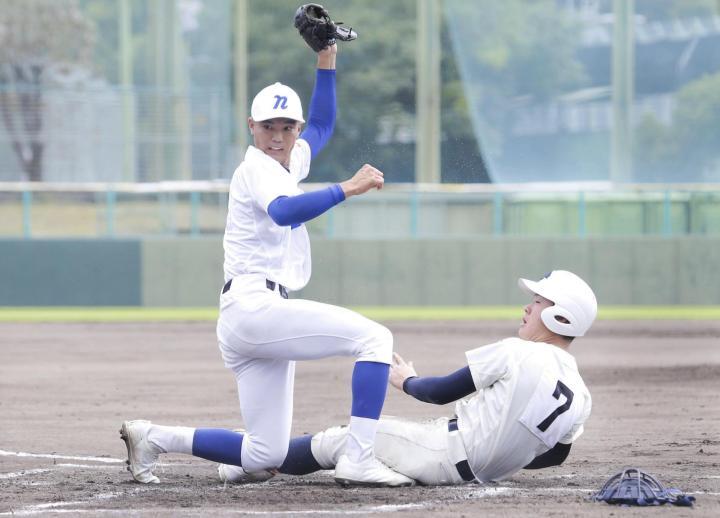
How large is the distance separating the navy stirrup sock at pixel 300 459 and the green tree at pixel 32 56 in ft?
52.6

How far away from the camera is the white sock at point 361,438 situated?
5.73m

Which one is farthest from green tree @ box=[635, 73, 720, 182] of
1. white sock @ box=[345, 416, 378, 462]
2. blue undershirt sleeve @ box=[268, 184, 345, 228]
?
blue undershirt sleeve @ box=[268, 184, 345, 228]

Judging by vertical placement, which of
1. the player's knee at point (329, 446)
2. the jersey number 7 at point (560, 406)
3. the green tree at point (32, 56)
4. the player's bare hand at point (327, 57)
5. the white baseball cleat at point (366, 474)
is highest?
the green tree at point (32, 56)

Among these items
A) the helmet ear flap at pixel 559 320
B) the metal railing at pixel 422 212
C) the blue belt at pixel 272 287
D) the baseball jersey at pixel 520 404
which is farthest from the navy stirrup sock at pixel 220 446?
the metal railing at pixel 422 212

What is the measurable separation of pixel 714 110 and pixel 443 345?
9333 millimetres

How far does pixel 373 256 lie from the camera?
20.0 metres

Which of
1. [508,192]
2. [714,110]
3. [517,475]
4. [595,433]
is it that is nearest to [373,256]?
[508,192]

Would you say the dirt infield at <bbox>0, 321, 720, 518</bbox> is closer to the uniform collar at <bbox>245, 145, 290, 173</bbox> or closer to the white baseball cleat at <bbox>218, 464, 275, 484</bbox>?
the white baseball cleat at <bbox>218, 464, 275, 484</bbox>

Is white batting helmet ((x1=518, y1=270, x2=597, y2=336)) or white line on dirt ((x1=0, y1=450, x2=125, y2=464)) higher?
white batting helmet ((x1=518, y1=270, x2=597, y2=336))

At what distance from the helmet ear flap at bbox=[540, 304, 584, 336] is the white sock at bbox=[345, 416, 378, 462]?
0.86 meters

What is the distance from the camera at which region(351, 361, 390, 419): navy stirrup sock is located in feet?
18.7

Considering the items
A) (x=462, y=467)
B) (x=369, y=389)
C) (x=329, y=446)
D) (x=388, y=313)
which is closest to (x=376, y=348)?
(x=369, y=389)

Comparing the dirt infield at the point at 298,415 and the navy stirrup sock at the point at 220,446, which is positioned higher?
the navy stirrup sock at the point at 220,446

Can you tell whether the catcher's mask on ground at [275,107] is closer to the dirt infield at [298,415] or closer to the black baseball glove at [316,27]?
the black baseball glove at [316,27]
